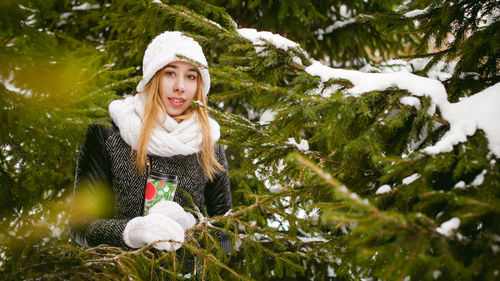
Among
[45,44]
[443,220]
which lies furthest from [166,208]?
[443,220]

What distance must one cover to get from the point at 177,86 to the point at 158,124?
0.94ft

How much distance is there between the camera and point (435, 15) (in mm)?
1889

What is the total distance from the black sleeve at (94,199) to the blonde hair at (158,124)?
243 millimetres

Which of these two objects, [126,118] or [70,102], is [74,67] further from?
[126,118]

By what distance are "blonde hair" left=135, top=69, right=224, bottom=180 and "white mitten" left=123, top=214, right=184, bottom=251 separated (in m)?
0.41

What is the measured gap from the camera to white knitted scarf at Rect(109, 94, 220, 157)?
2006 mm

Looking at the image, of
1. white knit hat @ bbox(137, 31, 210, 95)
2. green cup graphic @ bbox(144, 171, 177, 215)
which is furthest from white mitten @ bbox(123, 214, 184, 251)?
white knit hat @ bbox(137, 31, 210, 95)

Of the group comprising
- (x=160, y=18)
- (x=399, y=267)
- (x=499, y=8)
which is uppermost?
(x=160, y=18)

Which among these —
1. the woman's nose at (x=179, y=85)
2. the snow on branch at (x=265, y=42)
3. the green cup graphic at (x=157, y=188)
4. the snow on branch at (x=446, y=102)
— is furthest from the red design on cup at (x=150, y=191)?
the snow on branch at (x=446, y=102)

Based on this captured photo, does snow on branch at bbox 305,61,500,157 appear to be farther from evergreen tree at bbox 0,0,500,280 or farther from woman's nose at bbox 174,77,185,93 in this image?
woman's nose at bbox 174,77,185,93

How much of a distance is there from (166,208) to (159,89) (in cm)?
84

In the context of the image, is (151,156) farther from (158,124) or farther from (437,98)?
(437,98)

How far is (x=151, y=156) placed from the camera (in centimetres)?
213

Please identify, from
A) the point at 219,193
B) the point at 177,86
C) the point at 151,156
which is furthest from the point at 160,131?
the point at 219,193
